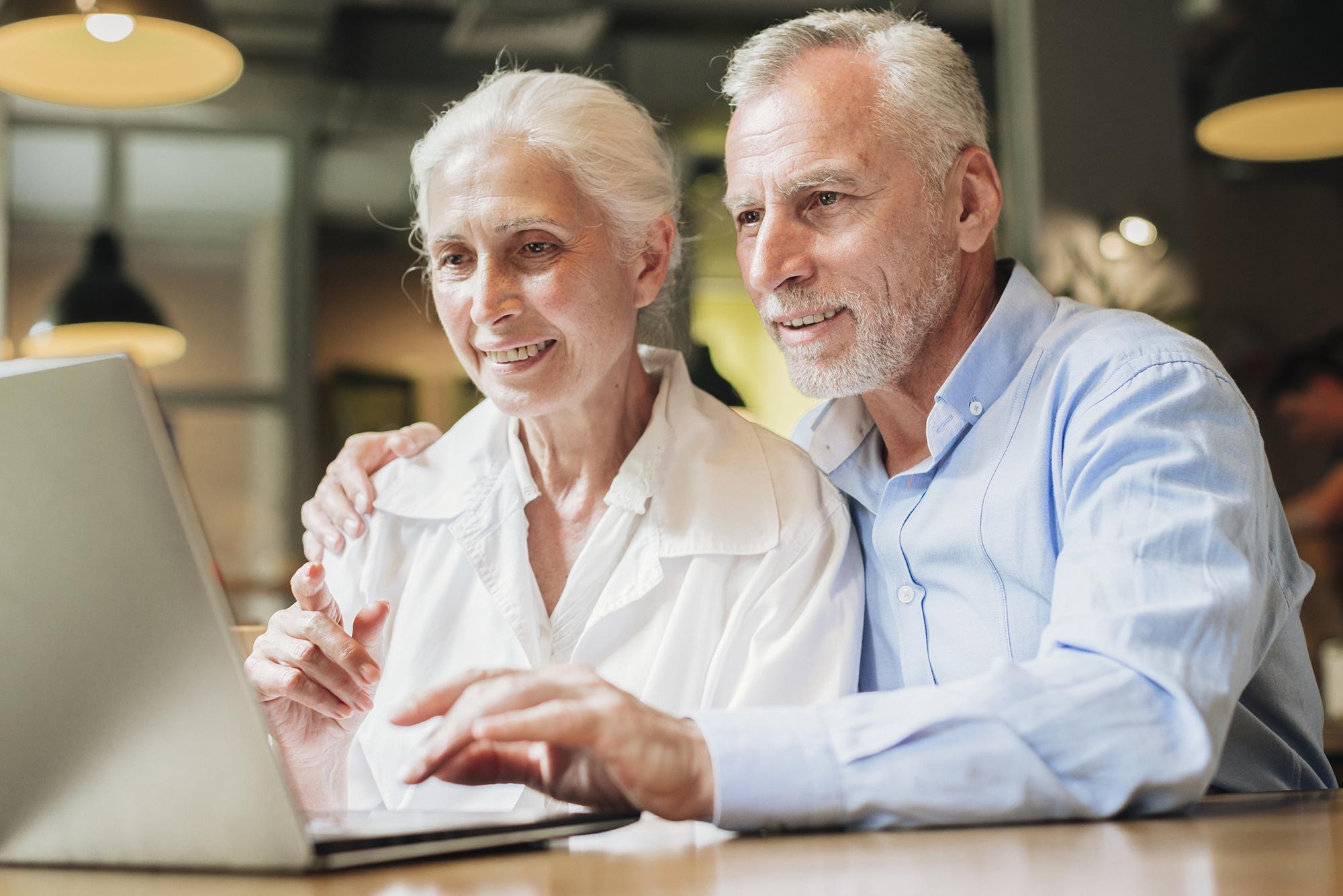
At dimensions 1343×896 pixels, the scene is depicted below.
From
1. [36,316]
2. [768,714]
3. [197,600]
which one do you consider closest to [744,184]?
[768,714]

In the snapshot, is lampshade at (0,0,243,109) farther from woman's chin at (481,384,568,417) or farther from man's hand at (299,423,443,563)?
woman's chin at (481,384,568,417)

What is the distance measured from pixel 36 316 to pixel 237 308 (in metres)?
0.82

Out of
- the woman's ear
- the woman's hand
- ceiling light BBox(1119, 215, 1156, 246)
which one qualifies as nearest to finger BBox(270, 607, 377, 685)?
the woman's hand

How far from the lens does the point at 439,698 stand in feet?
2.61

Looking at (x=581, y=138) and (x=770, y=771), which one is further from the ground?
(x=581, y=138)

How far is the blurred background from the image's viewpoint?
195 inches

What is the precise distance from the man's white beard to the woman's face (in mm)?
226

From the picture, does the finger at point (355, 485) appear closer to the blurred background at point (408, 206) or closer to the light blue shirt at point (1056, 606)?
the light blue shirt at point (1056, 606)

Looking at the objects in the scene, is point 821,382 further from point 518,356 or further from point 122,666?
point 122,666

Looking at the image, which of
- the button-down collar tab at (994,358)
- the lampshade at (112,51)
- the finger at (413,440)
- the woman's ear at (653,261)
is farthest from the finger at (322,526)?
the lampshade at (112,51)

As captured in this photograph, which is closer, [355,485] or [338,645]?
[338,645]

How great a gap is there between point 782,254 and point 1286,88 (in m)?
3.20

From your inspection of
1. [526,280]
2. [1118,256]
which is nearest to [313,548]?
[526,280]

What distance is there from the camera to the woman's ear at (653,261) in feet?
5.43
